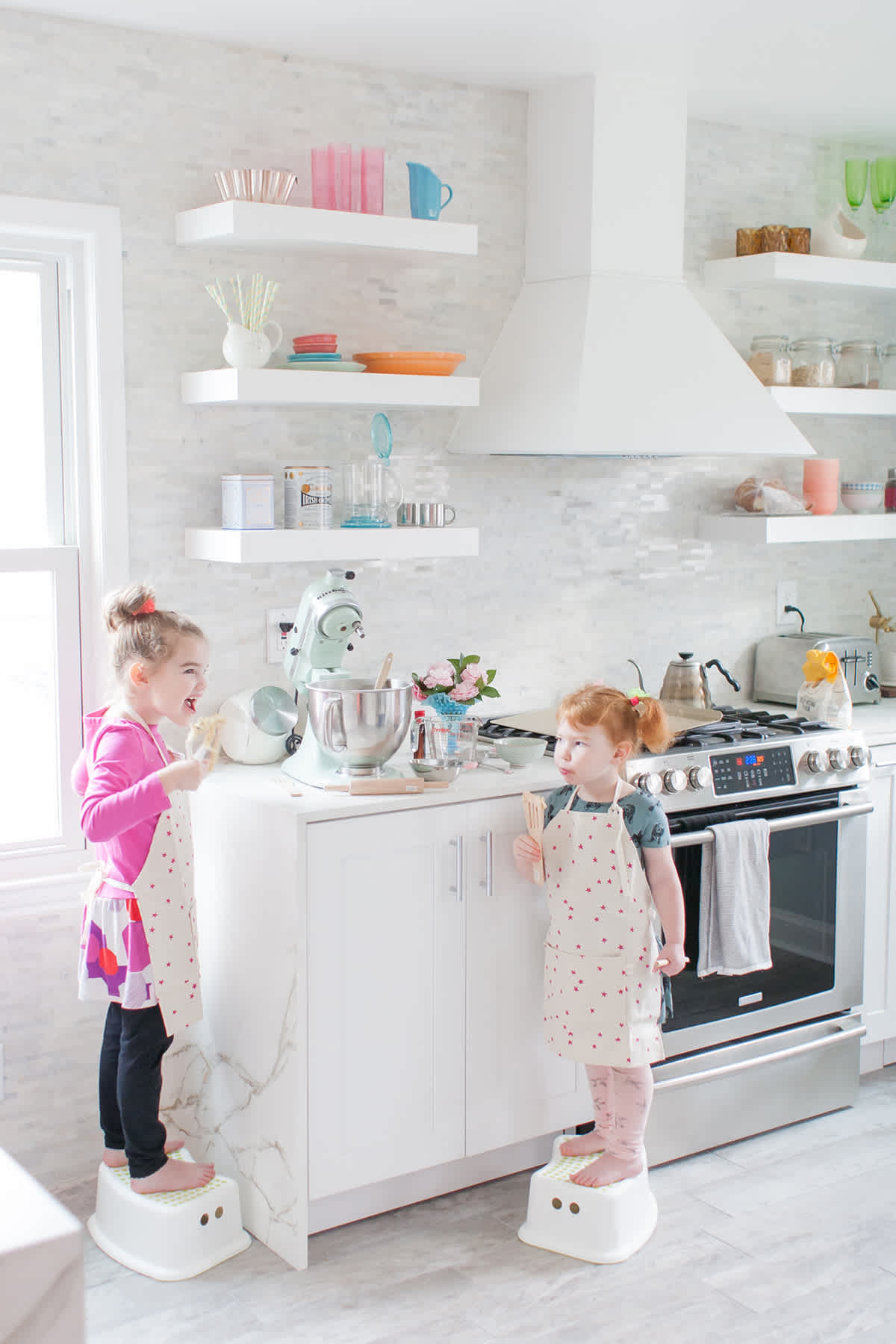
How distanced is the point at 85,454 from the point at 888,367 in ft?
8.20

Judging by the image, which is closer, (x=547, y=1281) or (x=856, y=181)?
(x=547, y=1281)

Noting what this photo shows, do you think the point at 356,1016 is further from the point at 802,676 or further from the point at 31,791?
the point at 802,676

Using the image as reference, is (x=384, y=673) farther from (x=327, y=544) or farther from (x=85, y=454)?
(x=85, y=454)

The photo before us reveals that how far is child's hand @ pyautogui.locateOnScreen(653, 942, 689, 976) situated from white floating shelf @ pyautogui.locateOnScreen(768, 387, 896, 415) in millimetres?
1665

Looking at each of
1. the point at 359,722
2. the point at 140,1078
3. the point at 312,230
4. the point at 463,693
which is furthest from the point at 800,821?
the point at 312,230

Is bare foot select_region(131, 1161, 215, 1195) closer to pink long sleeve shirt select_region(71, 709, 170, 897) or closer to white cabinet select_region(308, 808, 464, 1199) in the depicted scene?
white cabinet select_region(308, 808, 464, 1199)

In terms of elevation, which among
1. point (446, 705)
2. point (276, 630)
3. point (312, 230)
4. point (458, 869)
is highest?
point (312, 230)

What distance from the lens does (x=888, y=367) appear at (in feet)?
13.7

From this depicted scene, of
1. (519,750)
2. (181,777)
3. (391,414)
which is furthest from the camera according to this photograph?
(391,414)

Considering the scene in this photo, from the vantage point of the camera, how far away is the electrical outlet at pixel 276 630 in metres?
3.18

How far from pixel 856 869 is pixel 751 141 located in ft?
6.65

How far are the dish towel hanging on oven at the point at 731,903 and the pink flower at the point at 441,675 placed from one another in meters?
0.68

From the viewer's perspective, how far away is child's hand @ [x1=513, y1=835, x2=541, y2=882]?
2.77 meters

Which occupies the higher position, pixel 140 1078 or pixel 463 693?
pixel 463 693
